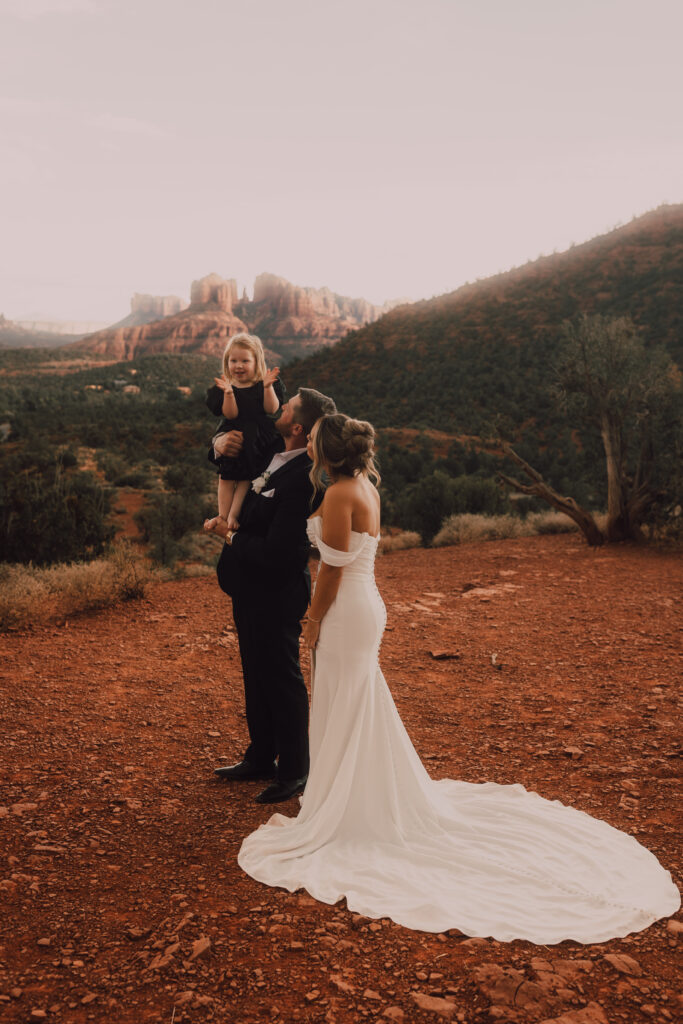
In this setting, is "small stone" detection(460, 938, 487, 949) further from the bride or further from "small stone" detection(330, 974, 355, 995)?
"small stone" detection(330, 974, 355, 995)

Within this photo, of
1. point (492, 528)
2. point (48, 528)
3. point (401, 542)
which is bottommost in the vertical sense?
point (401, 542)

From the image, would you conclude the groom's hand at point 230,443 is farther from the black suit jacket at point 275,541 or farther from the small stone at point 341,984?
the small stone at point 341,984

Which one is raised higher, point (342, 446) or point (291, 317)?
point (291, 317)

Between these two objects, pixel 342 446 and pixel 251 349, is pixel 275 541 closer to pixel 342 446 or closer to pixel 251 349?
pixel 342 446

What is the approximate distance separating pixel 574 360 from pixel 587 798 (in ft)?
35.2

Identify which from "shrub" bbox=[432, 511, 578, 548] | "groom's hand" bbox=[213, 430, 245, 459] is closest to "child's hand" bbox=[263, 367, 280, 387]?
"groom's hand" bbox=[213, 430, 245, 459]

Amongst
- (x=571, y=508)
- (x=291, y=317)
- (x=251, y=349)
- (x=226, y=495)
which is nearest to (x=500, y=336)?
(x=571, y=508)

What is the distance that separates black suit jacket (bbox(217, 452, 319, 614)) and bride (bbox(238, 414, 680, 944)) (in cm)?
22

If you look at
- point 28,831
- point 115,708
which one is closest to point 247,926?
point 28,831

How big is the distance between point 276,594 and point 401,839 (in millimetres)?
1355

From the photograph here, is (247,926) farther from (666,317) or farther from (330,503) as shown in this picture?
(666,317)

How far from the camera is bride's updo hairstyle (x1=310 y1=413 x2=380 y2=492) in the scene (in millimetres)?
3068

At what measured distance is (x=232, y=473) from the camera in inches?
158

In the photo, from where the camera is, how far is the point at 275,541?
344 cm
